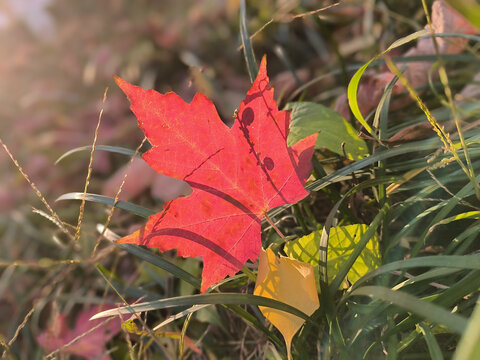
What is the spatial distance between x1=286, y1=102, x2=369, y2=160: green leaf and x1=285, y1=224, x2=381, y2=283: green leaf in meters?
0.09

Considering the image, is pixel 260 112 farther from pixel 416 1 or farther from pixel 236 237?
pixel 416 1

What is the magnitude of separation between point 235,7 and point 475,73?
0.86m

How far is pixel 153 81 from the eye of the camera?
4.01 ft

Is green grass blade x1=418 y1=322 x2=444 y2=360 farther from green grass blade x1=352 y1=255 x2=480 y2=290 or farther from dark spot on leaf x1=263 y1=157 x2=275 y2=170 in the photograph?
dark spot on leaf x1=263 y1=157 x2=275 y2=170

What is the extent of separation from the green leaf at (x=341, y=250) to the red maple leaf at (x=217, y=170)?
0.14ft

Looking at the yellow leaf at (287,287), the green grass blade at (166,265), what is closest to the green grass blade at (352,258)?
the yellow leaf at (287,287)

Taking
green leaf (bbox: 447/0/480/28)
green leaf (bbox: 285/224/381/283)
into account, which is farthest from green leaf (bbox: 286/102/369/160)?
green leaf (bbox: 447/0/480/28)

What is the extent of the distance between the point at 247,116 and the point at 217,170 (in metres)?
0.05

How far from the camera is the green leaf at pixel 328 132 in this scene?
0.42 meters

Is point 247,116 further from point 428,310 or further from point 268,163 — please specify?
point 428,310

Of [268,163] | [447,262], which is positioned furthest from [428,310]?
[268,163]

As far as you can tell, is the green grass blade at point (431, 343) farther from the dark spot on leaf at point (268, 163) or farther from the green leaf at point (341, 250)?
the dark spot on leaf at point (268, 163)

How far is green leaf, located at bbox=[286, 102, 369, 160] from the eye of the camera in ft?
1.39

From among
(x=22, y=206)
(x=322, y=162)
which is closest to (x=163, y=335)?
(x=322, y=162)
